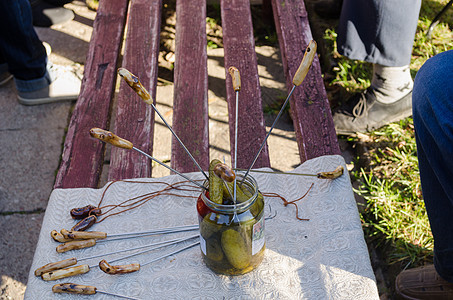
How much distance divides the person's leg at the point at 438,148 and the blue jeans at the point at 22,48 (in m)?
2.06

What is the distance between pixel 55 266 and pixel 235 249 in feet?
1.57

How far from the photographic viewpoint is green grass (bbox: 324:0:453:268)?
1.82 m

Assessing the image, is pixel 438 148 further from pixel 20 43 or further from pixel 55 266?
pixel 20 43

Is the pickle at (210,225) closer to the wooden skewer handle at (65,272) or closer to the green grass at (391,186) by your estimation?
the wooden skewer handle at (65,272)

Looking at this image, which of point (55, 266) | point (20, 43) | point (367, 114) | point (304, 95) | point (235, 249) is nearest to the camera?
point (235, 249)

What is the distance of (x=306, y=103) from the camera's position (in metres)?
1.64

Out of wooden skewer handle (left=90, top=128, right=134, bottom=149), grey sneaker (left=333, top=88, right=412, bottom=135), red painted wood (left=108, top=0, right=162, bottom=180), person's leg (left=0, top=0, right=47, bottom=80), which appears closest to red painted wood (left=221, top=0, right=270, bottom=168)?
red painted wood (left=108, top=0, right=162, bottom=180)

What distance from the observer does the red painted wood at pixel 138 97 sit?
150 centimetres

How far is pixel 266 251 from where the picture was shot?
1.19 metres

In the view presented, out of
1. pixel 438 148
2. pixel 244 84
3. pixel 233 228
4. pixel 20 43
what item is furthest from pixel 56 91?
pixel 438 148

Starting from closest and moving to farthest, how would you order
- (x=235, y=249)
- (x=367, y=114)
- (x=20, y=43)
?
1. (x=235, y=249)
2. (x=367, y=114)
3. (x=20, y=43)

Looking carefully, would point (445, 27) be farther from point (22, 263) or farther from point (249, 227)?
point (22, 263)

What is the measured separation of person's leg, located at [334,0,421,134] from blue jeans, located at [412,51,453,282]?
787mm

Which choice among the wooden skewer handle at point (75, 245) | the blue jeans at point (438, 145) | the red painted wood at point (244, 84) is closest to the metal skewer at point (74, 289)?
the wooden skewer handle at point (75, 245)
